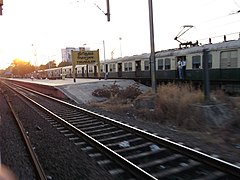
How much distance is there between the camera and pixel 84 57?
3206cm

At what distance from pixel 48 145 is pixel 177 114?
5.32 m

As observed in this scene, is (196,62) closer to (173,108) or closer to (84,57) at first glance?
(173,108)

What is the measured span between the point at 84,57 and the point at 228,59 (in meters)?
16.8

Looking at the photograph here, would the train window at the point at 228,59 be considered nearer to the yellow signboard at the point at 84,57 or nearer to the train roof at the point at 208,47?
the train roof at the point at 208,47

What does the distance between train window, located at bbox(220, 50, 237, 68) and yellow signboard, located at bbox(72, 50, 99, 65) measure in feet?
52.3

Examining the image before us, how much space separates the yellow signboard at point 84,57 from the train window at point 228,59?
628 inches

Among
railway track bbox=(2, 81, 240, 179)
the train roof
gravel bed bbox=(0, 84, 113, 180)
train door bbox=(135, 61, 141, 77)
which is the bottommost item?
gravel bed bbox=(0, 84, 113, 180)

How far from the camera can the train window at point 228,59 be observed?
1831 centimetres

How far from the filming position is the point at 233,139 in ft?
27.7

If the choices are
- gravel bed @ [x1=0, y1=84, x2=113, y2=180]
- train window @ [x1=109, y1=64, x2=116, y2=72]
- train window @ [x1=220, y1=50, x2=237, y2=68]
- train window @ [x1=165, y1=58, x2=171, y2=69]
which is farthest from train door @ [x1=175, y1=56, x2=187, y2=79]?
gravel bed @ [x1=0, y1=84, x2=113, y2=180]

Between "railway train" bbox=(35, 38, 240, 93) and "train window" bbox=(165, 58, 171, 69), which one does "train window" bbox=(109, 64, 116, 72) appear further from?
"train window" bbox=(165, 58, 171, 69)

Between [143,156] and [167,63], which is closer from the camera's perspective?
[143,156]

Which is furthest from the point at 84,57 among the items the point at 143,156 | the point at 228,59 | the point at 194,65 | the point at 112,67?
the point at 143,156

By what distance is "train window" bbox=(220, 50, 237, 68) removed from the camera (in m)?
18.3
